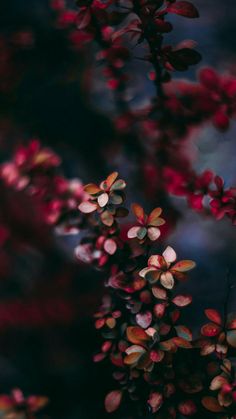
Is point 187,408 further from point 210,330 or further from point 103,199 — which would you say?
point 103,199

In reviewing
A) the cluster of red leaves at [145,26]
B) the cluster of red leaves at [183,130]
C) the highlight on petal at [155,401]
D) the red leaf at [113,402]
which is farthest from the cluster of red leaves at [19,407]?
the cluster of red leaves at [145,26]

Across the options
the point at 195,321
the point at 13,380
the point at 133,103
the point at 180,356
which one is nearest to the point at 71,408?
the point at 13,380

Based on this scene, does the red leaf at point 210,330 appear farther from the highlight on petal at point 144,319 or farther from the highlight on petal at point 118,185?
the highlight on petal at point 118,185

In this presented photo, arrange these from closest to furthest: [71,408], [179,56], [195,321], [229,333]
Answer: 1. [229,333]
2. [179,56]
3. [195,321]
4. [71,408]

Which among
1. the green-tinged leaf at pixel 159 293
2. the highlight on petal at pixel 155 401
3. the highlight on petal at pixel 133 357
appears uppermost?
the green-tinged leaf at pixel 159 293

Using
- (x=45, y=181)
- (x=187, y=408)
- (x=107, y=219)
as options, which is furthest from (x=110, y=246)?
(x=45, y=181)

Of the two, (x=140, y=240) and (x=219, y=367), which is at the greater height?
(x=140, y=240)

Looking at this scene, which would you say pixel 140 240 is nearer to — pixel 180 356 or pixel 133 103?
pixel 180 356

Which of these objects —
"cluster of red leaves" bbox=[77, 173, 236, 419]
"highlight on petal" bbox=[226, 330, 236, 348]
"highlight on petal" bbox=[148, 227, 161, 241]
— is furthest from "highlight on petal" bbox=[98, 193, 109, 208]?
"highlight on petal" bbox=[226, 330, 236, 348]

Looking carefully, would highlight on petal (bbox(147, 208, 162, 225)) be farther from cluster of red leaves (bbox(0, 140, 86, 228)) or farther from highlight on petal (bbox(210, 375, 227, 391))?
cluster of red leaves (bbox(0, 140, 86, 228))
